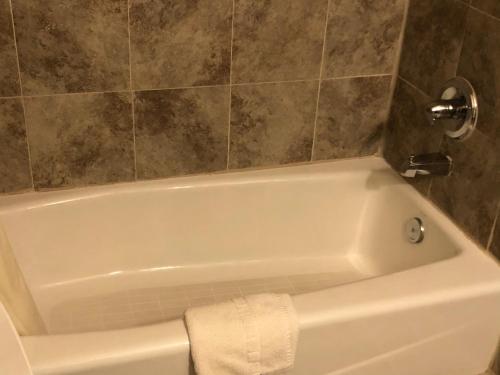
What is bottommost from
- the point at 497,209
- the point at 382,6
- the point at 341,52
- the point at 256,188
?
the point at 256,188

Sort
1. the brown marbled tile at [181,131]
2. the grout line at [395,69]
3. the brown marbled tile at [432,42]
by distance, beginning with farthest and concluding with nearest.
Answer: the grout line at [395,69] → the brown marbled tile at [181,131] → the brown marbled tile at [432,42]

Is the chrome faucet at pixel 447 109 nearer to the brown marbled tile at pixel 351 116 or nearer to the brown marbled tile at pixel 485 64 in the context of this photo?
the brown marbled tile at pixel 485 64

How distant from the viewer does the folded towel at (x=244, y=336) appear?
131 centimetres

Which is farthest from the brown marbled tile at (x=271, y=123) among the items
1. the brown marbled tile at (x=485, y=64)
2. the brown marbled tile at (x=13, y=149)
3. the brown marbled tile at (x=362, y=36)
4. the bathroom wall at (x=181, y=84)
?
the brown marbled tile at (x=13, y=149)

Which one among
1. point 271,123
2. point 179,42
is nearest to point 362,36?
point 271,123

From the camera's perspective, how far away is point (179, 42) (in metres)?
1.75

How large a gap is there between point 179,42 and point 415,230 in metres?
0.87

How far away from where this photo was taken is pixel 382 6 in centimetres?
188

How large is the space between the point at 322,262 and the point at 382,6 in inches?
32.3

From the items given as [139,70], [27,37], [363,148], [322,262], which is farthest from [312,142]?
[27,37]

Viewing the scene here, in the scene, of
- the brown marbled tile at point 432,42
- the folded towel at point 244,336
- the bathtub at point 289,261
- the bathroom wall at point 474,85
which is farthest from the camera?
the brown marbled tile at point 432,42

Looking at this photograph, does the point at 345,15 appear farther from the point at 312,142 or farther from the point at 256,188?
the point at 256,188

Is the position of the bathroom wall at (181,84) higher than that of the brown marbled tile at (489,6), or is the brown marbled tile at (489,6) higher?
the brown marbled tile at (489,6)

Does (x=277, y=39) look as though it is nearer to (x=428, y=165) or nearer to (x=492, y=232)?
(x=428, y=165)
